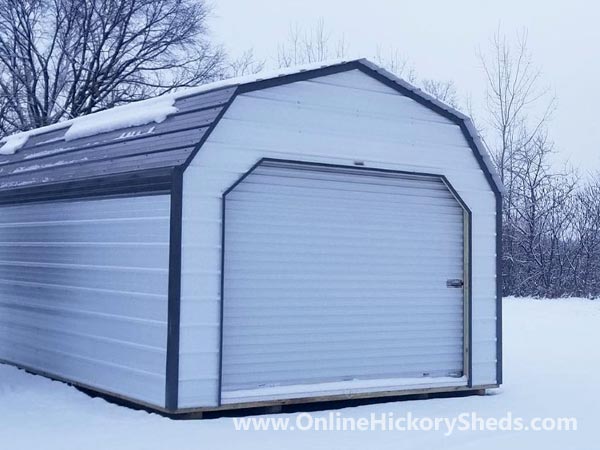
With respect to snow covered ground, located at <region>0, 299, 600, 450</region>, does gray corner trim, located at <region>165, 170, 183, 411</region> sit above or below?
above

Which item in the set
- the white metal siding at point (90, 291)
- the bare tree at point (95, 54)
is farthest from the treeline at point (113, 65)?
the white metal siding at point (90, 291)

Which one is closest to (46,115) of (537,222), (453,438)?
(537,222)

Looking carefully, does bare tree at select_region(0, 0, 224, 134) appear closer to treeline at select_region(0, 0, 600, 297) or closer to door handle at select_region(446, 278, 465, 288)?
treeline at select_region(0, 0, 600, 297)

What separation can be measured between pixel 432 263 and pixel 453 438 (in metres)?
2.50

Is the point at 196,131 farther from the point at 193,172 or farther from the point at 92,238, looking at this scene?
the point at 92,238

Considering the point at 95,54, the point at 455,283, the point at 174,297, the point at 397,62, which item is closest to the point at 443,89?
the point at 397,62

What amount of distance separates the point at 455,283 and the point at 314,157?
7.24 feet

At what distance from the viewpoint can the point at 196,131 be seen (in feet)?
25.0

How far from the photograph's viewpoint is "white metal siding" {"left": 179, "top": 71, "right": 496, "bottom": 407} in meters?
7.40

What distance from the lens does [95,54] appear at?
91.5ft

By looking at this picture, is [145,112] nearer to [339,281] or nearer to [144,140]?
→ [144,140]

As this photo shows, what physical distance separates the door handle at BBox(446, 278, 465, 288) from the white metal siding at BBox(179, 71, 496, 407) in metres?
0.17

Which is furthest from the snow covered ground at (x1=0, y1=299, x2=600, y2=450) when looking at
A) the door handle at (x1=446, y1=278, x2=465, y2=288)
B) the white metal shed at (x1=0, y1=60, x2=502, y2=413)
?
the door handle at (x1=446, y1=278, x2=465, y2=288)

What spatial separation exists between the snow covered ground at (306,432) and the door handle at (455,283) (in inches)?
46.2
